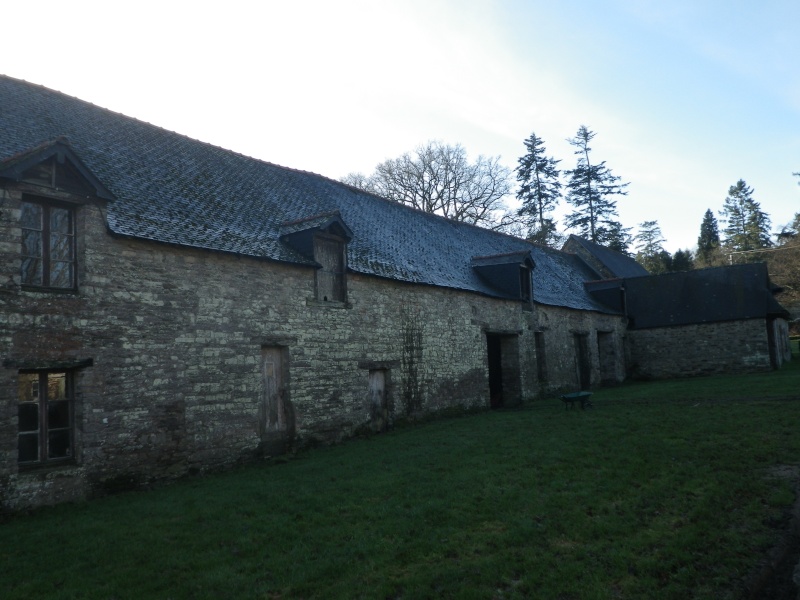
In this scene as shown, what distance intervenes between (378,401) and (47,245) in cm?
846

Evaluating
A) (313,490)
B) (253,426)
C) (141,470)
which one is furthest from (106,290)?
(313,490)

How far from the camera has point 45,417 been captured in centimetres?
934

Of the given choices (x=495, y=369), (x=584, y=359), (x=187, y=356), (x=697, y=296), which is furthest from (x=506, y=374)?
(x=697, y=296)

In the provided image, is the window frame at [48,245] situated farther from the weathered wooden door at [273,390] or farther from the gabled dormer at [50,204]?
the weathered wooden door at [273,390]

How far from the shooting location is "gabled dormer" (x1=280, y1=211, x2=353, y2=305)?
13758 millimetres

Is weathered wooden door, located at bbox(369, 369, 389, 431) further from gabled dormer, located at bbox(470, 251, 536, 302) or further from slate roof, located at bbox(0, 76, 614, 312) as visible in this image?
gabled dormer, located at bbox(470, 251, 536, 302)

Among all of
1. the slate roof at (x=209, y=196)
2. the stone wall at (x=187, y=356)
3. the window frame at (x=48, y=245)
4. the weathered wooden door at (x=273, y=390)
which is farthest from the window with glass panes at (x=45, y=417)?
the weathered wooden door at (x=273, y=390)

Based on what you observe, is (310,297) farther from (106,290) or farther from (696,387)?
(696,387)

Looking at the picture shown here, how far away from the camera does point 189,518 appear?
7.89m

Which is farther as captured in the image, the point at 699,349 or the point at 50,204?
the point at 699,349

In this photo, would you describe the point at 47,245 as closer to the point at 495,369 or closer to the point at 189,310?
the point at 189,310

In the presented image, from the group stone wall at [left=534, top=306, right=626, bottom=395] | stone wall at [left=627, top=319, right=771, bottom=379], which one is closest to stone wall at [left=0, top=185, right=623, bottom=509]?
stone wall at [left=534, top=306, right=626, bottom=395]

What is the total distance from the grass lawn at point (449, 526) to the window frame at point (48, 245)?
3434 millimetres

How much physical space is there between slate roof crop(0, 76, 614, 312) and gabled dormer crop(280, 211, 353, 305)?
18 cm
